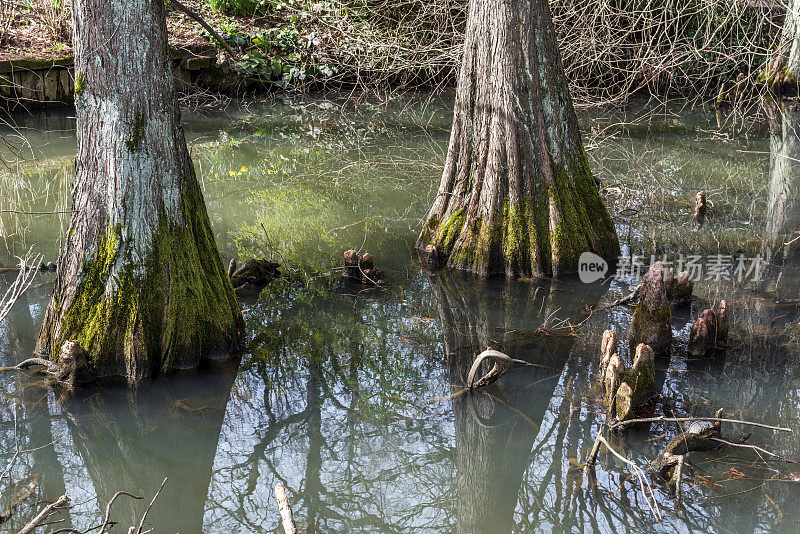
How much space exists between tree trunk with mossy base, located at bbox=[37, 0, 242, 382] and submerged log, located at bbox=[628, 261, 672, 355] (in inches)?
116

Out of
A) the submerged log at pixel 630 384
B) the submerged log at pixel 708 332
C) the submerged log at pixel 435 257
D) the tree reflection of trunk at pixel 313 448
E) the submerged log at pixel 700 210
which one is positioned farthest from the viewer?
the submerged log at pixel 700 210

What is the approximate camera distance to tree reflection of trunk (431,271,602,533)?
3.65m

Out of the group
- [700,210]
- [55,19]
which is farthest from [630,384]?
[55,19]

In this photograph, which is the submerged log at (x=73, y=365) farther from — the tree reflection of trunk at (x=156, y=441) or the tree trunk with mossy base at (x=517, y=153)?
the tree trunk with mossy base at (x=517, y=153)

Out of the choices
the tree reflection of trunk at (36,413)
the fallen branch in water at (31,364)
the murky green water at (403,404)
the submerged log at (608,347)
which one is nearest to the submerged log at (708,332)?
the murky green water at (403,404)

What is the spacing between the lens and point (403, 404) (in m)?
4.36

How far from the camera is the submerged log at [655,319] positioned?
486 centimetres

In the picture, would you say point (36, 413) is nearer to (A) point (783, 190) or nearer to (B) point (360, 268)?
(B) point (360, 268)

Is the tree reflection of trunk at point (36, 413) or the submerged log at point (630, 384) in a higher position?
the submerged log at point (630, 384)

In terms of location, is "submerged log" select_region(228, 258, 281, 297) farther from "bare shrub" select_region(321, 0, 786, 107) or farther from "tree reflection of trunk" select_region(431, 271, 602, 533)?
"bare shrub" select_region(321, 0, 786, 107)

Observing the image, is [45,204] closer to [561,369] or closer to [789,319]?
[561,369]

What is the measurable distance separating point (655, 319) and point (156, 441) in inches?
130

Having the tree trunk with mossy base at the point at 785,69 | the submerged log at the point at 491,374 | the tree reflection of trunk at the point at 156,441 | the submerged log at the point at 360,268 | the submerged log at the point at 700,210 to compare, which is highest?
the tree trunk with mossy base at the point at 785,69

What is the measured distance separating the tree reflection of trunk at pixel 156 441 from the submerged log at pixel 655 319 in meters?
2.77
